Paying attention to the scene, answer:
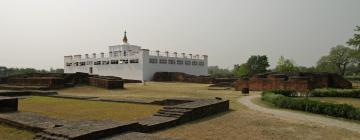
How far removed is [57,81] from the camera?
77.5 ft

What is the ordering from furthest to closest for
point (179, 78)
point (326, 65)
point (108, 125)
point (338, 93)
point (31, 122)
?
point (326, 65) → point (179, 78) → point (338, 93) → point (31, 122) → point (108, 125)

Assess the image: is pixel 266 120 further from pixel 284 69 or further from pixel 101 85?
pixel 284 69

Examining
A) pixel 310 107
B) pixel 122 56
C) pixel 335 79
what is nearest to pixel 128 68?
pixel 122 56

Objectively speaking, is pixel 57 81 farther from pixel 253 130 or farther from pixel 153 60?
pixel 253 130

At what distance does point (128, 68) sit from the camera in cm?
4003

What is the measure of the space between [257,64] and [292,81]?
103 feet

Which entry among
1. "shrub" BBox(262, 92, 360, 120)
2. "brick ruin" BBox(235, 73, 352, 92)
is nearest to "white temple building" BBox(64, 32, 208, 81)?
"brick ruin" BBox(235, 73, 352, 92)

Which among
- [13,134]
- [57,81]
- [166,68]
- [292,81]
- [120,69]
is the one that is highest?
[166,68]

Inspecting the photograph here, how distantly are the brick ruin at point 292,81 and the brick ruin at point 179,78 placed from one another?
12.0m

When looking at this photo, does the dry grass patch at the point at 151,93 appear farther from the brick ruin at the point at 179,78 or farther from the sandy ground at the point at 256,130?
the brick ruin at the point at 179,78

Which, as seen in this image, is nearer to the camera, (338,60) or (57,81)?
(57,81)

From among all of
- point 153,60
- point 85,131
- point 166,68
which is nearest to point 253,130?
point 85,131

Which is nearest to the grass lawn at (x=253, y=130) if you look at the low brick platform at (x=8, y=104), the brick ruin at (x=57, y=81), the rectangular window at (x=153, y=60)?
the low brick platform at (x=8, y=104)

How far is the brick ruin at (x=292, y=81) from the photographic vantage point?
20.8m
